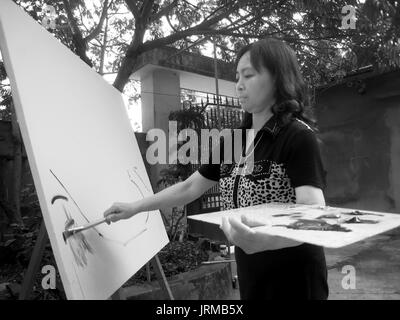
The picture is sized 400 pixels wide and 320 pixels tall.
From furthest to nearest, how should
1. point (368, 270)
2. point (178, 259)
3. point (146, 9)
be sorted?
point (368, 270) < point (178, 259) < point (146, 9)

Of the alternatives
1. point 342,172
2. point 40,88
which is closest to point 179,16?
point 40,88

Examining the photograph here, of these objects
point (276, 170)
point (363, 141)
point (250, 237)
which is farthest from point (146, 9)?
point (363, 141)

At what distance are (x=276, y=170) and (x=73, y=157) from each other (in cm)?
60

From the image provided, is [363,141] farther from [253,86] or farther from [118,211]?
[118,211]

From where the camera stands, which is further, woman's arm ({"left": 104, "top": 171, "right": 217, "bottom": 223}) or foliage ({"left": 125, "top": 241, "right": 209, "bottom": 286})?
foliage ({"left": 125, "top": 241, "right": 209, "bottom": 286})

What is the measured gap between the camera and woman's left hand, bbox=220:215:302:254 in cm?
67

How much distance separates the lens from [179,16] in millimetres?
3570

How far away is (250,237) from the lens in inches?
26.9

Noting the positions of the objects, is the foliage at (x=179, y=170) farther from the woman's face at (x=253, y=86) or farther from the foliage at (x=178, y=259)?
the woman's face at (x=253, y=86)

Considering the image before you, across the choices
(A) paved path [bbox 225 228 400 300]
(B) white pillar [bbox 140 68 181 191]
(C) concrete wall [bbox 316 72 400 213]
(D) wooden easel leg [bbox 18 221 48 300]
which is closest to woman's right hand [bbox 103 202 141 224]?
(D) wooden easel leg [bbox 18 221 48 300]

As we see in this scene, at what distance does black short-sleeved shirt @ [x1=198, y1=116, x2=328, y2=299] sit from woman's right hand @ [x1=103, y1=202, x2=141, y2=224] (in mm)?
305

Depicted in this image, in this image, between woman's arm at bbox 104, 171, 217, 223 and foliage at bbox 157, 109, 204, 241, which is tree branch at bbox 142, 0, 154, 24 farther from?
woman's arm at bbox 104, 171, 217, 223

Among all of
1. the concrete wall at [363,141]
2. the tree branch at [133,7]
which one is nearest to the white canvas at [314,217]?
the tree branch at [133,7]
